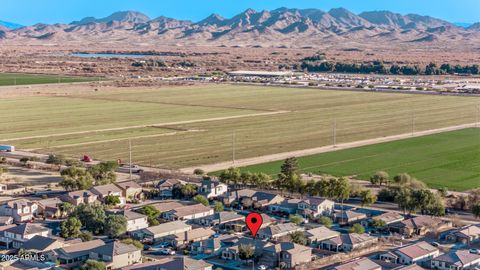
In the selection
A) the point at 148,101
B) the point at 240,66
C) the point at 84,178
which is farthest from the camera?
the point at 240,66

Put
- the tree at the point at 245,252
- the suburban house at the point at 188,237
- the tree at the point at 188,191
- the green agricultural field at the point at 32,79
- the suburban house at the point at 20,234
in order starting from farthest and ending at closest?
1. the green agricultural field at the point at 32,79
2. the tree at the point at 188,191
3. the suburban house at the point at 188,237
4. the suburban house at the point at 20,234
5. the tree at the point at 245,252

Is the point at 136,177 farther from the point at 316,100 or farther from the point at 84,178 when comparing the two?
the point at 316,100

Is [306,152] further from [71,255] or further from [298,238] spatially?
[71,255]

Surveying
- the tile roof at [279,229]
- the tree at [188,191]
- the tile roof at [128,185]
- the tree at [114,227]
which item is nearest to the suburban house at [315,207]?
the tile roof at [279,229]

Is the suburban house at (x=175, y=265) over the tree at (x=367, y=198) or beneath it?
beneath

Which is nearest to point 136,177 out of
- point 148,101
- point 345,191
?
point 345,191

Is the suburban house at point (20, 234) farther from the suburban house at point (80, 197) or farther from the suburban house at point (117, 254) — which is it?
the suburban house at point (80, 197)
